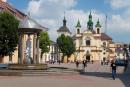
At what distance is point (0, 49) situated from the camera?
2813 inches

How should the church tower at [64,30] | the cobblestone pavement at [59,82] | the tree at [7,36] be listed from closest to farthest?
the cobblestone pavement at [59,82] → the tree at [7,36] → the church tower at [64,30]

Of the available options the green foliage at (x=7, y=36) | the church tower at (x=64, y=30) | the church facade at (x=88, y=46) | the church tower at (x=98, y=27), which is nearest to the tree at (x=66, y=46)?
the church facade at (x=88, y=46)

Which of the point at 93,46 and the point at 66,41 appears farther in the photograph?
the point at 93,46

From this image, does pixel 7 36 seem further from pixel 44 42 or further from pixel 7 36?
pixel 44 42

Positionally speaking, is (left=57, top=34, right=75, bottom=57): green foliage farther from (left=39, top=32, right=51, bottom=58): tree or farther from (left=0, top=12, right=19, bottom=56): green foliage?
(left=0, top=12, right=19, bottom=56): green foliage

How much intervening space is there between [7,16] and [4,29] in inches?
99.6

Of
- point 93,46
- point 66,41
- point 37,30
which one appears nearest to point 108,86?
point 37,30

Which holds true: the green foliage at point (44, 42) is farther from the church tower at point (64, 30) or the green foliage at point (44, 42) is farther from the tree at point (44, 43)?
the church tower at point (64, 30)

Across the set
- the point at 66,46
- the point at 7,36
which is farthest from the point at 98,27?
the point at 7,36

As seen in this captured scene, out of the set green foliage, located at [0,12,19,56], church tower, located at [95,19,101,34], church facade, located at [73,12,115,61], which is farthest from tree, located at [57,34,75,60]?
green foliage, located at [0,12,19,56]

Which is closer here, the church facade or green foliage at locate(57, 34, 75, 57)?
green foliage at locate(57, 34, 75, 57)

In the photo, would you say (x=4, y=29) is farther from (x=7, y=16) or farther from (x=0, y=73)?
(x=0, y=73)

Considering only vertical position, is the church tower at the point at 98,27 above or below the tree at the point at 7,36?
above

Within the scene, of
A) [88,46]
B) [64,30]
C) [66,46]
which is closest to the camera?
[66,46]
